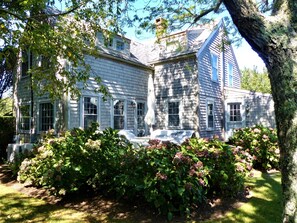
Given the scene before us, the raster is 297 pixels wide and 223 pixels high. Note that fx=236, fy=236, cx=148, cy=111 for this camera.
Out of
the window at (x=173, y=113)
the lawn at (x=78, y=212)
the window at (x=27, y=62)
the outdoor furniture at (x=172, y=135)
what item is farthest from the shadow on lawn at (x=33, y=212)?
the window at (x=173, y=113)

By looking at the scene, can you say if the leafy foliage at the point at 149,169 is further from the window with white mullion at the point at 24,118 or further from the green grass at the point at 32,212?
the window with white mullion at the point at 24,118

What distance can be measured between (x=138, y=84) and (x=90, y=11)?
6.78m

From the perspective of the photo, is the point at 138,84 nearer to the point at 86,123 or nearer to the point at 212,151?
the point at 86,123

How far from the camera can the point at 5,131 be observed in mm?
12039

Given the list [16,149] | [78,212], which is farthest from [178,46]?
[78,212]

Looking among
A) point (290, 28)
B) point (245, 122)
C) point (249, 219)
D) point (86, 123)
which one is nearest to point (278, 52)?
point (290, 28)

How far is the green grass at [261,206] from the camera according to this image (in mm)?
4176

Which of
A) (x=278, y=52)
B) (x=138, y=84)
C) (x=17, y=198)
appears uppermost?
(x=138, y=84)

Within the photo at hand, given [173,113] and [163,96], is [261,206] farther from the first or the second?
[163,96]

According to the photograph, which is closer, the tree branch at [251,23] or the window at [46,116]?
the tree branch at [251,23]

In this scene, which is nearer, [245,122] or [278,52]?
[278,52]

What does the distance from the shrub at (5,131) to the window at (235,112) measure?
13288 millimetres

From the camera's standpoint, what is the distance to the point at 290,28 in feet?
6.87

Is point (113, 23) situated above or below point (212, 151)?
above
